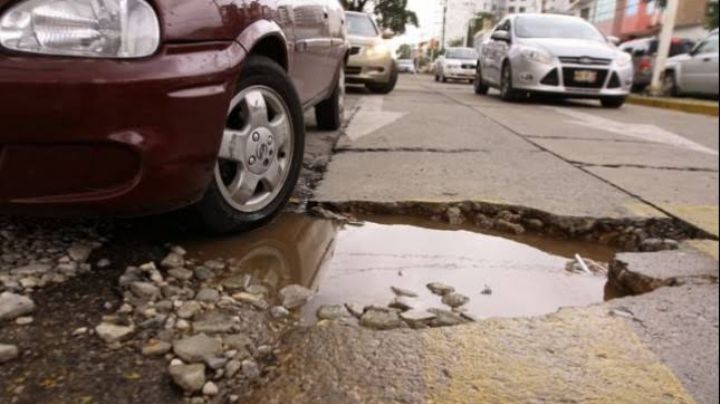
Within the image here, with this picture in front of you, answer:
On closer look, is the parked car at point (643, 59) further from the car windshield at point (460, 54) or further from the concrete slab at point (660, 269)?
the concrete slab at point (660, 269)

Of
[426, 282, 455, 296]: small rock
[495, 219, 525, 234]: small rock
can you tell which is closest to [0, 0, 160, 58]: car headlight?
[426, 282, 455, 296]: small rock

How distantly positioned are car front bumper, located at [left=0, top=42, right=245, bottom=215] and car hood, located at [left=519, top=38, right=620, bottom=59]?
24.6ft

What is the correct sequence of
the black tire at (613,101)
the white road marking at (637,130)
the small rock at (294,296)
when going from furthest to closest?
the black tire at (613,101), the white road marking at (637,130), the small rock at (294,296)

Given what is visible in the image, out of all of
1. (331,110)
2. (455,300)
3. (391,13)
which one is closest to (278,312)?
(455,300)

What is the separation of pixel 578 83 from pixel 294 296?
7.64m

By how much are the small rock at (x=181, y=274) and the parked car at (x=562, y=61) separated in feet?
24.7

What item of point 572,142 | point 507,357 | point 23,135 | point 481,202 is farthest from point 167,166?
point 572,142

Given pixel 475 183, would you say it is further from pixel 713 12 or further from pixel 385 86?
pixel 385 86

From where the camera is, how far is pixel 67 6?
1.50 m

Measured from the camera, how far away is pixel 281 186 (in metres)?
2.35

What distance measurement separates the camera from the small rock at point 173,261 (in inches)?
70.8

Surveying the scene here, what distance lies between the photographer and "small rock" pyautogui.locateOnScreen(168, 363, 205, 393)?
1229mm

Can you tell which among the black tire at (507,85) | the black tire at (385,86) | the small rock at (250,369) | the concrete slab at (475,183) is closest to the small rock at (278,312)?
the small rock at (250,369)

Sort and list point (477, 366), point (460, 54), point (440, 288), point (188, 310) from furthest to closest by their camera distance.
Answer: point (460, 54) → point (440, 288) → point (188, 310) → point (477, 366)
